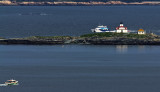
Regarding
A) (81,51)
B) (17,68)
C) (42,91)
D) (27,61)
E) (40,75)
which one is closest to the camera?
(42,91)

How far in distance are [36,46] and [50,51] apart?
24.3ft

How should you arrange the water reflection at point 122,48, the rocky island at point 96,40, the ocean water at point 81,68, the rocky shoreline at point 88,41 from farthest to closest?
the rocky island at point 96,40 < the rocky shoreline at point 88,41 < the water reflection at point 122,48 < the ocean water at point 81,68

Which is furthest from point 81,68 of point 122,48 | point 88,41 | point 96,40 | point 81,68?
point 96,40

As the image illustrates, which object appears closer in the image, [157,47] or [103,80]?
[103,80]

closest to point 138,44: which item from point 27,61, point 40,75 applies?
point 27,61

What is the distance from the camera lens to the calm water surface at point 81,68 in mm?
86938

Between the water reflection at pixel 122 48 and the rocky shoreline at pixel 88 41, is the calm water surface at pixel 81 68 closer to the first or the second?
the water reflection at pixel 122 48

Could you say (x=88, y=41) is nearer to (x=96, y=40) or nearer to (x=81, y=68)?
(x=96, y=40)

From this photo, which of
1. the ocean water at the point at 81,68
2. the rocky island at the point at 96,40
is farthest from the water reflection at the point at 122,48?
the rocky island at the point at 96,40

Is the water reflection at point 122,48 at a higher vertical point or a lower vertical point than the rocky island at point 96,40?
lower

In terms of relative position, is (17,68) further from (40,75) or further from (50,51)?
(50,51)

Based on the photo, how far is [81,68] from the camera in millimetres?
102188

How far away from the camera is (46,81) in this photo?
90.4m

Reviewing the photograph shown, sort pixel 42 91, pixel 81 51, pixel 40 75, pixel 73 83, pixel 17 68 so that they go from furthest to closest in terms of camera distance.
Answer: pixel 81 51 → pixel 17 68 → pixel 40 75 → pixel 73 83 → pixel 42 91
